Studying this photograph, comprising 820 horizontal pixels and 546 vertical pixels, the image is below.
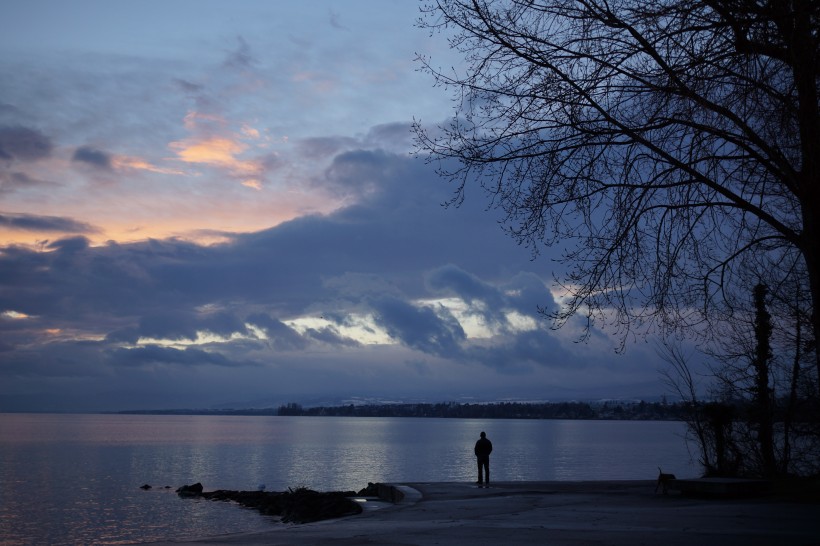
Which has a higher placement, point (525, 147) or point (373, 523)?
point (525, 147)

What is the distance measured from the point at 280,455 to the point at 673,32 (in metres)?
97.3

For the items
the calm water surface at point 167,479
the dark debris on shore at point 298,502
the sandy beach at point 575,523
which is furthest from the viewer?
the calm water surface at point 167,479

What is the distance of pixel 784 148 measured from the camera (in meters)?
10.9

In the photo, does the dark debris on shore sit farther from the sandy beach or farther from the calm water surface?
the sandy beach

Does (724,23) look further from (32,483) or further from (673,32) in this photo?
(32,483)

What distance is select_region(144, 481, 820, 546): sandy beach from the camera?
1045 cm

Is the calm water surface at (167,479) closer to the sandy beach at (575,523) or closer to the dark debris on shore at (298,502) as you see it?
the dark debris on shore at (298,502)

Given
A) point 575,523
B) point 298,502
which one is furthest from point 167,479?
point 575,523

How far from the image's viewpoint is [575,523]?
1255 cm

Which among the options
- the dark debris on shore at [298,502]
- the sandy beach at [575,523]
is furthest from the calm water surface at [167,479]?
the sandy beach at [575,523]

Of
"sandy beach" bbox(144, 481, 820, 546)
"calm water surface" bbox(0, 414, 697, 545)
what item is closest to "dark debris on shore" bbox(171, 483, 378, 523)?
"calm water surface" bbox(0, 414, 697, 545)

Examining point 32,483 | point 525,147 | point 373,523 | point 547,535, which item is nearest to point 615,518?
point 547,535

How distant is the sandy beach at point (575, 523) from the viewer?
34.3 feet

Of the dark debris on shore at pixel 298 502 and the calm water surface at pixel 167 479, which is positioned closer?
the dark debris on shore at pixel 298 502
